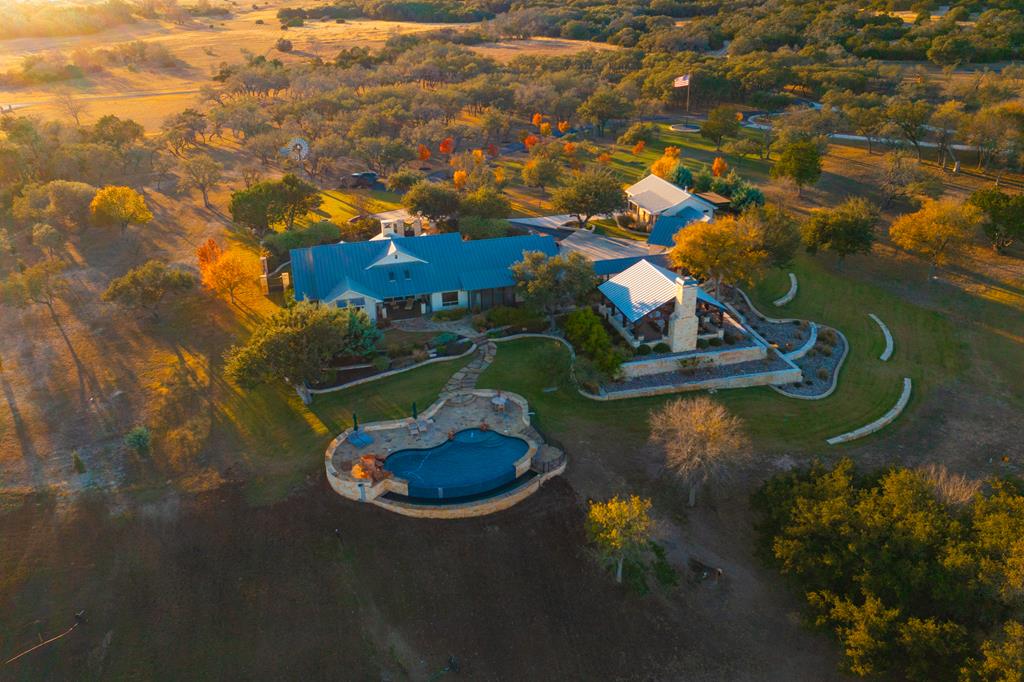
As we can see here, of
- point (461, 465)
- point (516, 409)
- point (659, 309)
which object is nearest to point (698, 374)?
point (659, 309)

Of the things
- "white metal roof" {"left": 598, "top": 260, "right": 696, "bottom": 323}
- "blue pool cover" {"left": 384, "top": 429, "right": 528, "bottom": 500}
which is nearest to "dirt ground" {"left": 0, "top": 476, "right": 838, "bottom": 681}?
"blue pool cover" {"left": 384, "top": 429, "right": 528, "bottom": 500}

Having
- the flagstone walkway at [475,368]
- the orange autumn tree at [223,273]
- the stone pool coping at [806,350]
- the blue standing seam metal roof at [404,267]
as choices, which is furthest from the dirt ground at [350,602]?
the orange autumn tree at [223,273]

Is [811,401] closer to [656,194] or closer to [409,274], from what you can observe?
[409,274]

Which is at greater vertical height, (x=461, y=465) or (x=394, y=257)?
(x=394, y=257)

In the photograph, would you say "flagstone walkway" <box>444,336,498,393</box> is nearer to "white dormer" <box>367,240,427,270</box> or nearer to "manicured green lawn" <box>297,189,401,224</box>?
"white dormer" <box>367,240,427,270</box>

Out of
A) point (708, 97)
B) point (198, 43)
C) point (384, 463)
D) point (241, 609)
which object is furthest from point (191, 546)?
point (198, 43)

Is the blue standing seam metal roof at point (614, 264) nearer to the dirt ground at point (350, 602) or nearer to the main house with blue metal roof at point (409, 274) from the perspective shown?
the main house with blue metal roof at point (409, 274)

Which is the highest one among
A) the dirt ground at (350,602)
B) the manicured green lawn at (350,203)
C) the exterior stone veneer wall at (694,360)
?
the manicured green lawn at (350,203)

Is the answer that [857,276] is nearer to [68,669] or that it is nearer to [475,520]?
[475,520]
